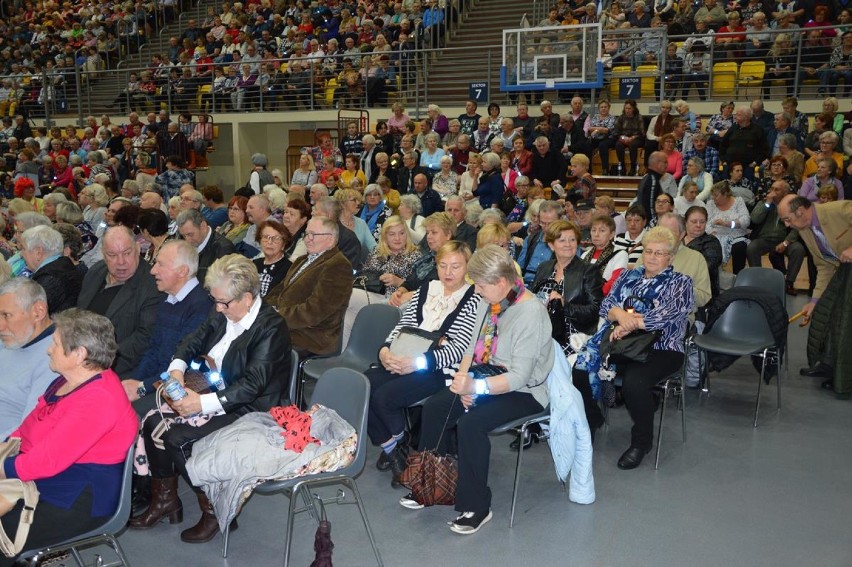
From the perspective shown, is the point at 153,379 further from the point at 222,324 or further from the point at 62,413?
the point at 62,413

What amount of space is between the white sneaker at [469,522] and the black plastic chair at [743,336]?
6.58 feet

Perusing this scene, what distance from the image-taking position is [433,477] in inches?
128

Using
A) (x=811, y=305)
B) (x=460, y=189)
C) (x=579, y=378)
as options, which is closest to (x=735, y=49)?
(x=460, y=189)

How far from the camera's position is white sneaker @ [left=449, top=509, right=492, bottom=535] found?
312cm

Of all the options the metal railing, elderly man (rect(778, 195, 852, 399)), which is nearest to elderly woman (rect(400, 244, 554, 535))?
elderly man (rect(778, 195, 852, 399))

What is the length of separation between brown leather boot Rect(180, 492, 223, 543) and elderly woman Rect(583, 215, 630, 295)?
2613 millimetres

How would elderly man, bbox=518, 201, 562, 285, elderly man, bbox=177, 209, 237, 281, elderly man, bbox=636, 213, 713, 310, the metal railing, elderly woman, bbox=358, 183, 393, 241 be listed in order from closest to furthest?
elderly man, bbox=636, 213, 713, 310 < elderly man, bbox=177, 209, 237, 281 < elderly man, bbox=518, 201, 562, 285 < elderly woman, bbox=358, 183, 393, 241 < the metal railing

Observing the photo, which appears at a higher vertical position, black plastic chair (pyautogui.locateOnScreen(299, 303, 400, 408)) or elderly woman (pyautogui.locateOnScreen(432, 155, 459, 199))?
elderly woman (pyautogui.locateOnScreen(432, 155, 459, 199))

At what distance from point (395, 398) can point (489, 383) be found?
0.59 meters

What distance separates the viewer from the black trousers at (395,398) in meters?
3.61

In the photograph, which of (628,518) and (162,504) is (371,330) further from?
(628,518)

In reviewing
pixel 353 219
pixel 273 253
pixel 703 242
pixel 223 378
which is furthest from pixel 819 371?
pixel 223 378

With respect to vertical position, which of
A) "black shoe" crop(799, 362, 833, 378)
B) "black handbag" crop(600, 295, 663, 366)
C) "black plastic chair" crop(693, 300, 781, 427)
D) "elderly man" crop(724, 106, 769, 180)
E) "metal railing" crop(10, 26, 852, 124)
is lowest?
"black shoe" crop(799, 362, 833, 378)

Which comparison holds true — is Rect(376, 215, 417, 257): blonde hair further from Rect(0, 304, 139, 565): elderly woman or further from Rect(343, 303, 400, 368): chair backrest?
Rect(0, 304, 139, 565): elderly woman
